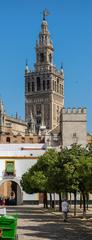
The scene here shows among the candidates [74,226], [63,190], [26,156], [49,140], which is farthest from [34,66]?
[74,226]

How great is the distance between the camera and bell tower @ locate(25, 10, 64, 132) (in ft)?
622

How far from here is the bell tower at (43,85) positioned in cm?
18962

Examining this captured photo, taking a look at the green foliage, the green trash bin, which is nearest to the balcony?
the green foliage

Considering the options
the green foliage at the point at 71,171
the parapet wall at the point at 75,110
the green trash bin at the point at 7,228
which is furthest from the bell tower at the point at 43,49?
the green trash bin at the point at 7,228

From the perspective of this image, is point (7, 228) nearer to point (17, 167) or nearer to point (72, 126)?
point (17, 167)

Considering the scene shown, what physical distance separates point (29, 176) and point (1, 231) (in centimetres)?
3957

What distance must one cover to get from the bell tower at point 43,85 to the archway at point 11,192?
9410 centimetres

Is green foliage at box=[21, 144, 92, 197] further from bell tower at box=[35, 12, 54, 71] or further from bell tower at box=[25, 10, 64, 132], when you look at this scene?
bell tower at box=[35, 12, 54, 71]

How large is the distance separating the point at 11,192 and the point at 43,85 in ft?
338

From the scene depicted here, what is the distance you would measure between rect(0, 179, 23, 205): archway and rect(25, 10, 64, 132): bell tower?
94.1m

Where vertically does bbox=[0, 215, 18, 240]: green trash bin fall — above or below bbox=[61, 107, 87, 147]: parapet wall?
below

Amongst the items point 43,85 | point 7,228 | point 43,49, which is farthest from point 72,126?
point 43,49

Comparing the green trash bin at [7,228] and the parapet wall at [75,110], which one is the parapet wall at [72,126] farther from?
the green trash bin at [7,228]

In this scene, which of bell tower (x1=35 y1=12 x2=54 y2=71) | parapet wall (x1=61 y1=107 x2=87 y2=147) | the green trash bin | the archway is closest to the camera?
the green trash bin
